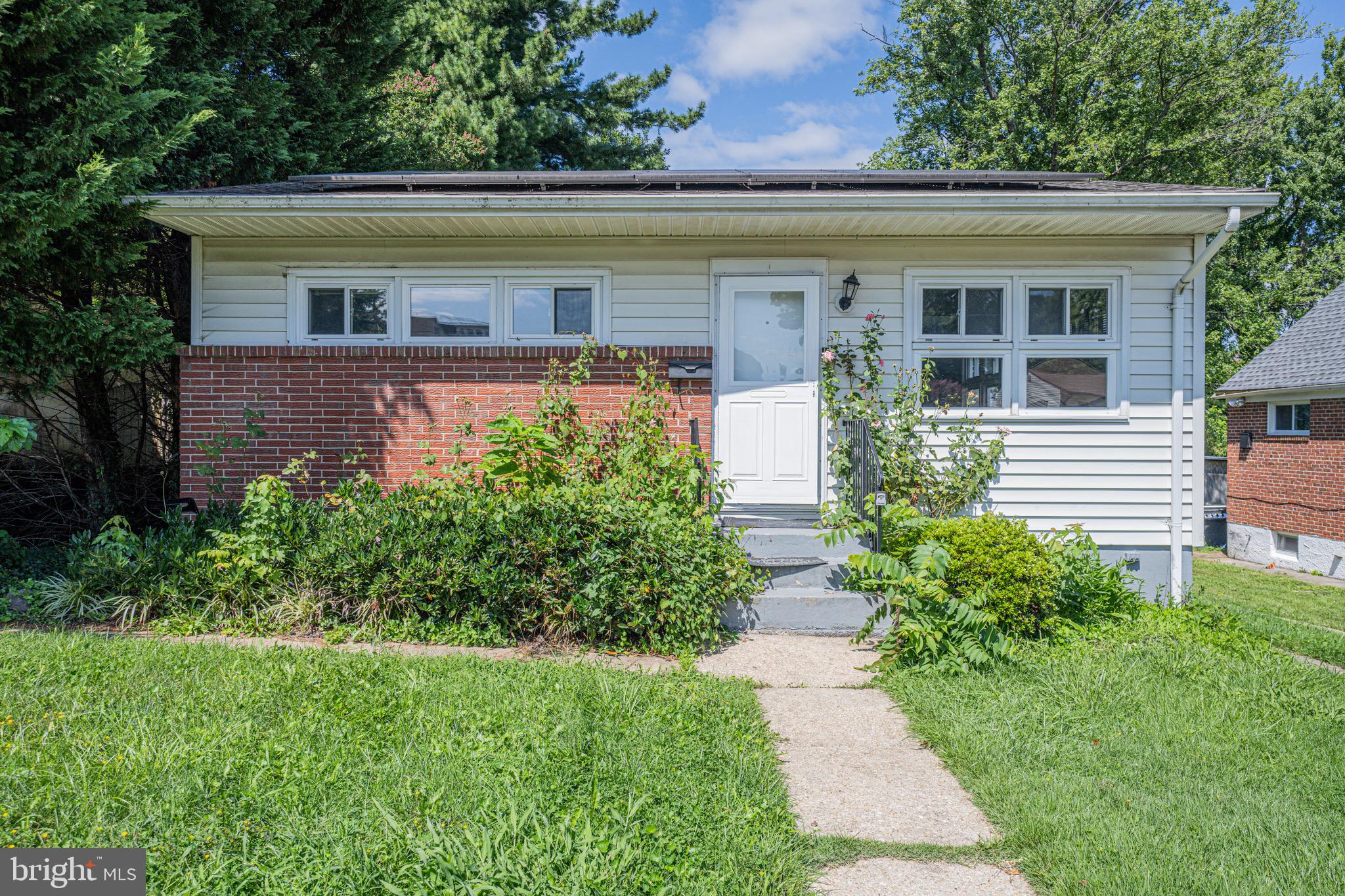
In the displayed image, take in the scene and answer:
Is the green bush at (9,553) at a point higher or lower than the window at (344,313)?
A: lower

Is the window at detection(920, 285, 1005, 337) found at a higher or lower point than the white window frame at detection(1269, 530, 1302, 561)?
higher

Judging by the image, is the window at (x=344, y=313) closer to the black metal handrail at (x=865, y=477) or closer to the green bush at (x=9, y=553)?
the green bush at (x=9, y=553)

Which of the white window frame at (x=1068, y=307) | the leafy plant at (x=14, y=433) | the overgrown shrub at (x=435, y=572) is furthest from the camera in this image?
the white window frame at (x=1068, y=307)

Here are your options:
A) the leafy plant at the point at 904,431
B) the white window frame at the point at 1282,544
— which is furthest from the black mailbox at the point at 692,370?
the white window frame at the point at 1282,544

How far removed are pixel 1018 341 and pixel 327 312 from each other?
6.24 meters

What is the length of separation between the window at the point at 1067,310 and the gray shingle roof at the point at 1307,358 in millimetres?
10407

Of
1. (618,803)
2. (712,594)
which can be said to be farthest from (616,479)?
(618,803)

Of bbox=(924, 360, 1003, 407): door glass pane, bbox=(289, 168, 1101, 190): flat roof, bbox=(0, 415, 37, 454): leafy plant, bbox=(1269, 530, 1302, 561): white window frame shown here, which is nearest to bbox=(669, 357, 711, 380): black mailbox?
bbox=(289, 168, 1101, 190): flat roof

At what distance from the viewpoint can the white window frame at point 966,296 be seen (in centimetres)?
662

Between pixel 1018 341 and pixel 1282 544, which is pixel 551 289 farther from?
pixel 1282 544

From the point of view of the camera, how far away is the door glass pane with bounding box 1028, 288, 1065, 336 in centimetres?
663

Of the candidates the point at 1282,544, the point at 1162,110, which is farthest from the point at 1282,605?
the point at 1162,110

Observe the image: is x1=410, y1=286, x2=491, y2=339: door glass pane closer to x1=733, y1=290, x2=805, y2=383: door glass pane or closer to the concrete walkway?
x1=733, y1=290, x2=805, y2=383: door glass pane

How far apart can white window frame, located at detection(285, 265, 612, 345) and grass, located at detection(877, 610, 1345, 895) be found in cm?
411
